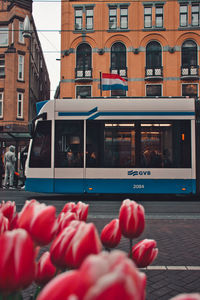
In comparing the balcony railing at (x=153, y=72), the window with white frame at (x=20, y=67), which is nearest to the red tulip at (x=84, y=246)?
the balcony railing at (x=153, y=72)

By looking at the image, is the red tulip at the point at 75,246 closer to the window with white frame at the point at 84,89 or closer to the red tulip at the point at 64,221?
the red tulip at the point at 64,221

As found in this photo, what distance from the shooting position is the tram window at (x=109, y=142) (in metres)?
10.5

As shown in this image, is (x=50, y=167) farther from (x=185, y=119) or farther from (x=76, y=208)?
(x=76, y=208)

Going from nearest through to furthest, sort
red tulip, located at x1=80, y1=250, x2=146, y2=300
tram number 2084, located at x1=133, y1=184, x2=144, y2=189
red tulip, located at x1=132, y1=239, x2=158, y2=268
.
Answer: red tulip, located at x1=80, y1=250, x2=146, y2=300
red tulip, located at x1=132, y1=239, x2=158, y2=268
tram number 2084, located at x1=133, y1=184, x2=144, y2=189

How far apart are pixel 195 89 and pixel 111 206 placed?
21.4m

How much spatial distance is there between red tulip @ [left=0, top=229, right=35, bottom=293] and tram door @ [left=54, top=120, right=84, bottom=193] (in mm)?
9867

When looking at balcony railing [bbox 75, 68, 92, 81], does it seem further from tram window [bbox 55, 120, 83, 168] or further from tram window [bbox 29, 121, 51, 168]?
tram window [bbox 55, 120, 83, 168]

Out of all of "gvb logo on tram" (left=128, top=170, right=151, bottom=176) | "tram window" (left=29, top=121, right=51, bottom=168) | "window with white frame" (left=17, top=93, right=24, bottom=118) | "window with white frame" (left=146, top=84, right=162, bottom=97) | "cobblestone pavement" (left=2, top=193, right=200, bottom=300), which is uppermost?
"window with white frame" (left=146, top=84, right=162, bottom=97)

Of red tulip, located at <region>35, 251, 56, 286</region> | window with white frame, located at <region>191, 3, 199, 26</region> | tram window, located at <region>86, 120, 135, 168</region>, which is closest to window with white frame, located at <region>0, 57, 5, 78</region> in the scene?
window with white frame, located at <region>191, 3, 199, 26</region>

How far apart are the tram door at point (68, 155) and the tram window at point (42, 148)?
290 millimetres

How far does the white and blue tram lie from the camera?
34.1 ft

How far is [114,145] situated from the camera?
34.6 ft

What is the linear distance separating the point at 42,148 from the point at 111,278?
34.5 ft

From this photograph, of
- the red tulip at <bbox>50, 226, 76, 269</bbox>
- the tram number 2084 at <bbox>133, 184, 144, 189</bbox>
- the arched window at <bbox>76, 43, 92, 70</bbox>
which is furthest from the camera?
the arched window at <bbox>76, 43, 92, 70</bbox>
